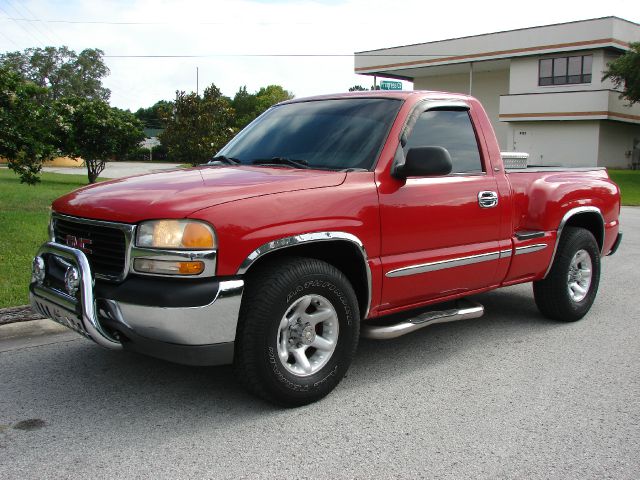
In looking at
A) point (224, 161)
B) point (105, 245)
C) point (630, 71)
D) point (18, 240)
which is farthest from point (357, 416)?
point (630, 71)

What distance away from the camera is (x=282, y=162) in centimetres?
460

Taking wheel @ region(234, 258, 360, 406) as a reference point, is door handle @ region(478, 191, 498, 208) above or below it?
above

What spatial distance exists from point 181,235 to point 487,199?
2.44 m

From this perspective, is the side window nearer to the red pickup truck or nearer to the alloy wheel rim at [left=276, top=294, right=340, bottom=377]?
the red pickup truck

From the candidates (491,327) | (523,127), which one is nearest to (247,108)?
(523,127)

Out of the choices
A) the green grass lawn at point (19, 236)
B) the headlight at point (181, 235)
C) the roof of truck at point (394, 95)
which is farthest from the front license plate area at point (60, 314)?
the roof of truck at point (394, 95)

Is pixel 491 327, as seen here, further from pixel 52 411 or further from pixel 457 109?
pixel 52 411

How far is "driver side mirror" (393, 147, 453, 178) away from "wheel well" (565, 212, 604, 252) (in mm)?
2273

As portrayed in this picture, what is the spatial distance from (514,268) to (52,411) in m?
3.46

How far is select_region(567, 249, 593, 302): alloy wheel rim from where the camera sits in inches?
234

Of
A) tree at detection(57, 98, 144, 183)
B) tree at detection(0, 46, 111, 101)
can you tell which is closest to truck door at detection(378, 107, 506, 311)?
tree at detection(57, 98, 144, 183)

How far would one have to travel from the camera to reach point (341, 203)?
13.0 ft

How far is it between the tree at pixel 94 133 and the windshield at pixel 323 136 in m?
20.5

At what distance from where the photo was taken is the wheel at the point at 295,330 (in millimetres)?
3623
